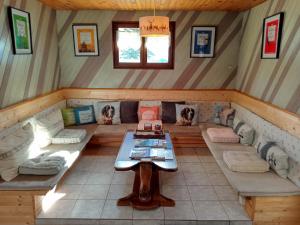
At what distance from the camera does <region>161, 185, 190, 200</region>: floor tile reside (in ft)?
10.0

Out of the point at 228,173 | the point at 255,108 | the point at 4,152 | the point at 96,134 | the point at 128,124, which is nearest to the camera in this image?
the point at 4,152

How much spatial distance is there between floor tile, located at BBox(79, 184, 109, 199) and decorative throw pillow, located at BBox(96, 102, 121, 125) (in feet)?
5.45

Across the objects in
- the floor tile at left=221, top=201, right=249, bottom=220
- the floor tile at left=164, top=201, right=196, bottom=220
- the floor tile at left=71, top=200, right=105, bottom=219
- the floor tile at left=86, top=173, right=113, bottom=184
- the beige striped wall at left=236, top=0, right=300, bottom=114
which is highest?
the beige striped wall at left=236, top=0, right=300, bottom=114

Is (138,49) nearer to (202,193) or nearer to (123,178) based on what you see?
(123,178)

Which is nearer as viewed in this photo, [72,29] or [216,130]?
[216,130]

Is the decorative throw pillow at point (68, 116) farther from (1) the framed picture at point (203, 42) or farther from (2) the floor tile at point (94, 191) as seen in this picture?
(1) the framed picture at point (203, 42)

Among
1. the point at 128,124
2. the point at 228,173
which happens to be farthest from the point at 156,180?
the point at 128,124

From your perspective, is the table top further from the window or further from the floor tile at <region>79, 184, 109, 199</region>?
the window

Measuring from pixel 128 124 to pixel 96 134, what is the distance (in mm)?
635

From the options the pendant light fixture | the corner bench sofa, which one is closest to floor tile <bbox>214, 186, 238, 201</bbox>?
the corner bench sofa

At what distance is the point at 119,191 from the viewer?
317 cm

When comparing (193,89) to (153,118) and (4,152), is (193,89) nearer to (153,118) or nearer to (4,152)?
(153,118)

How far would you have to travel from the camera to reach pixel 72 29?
4855 mm

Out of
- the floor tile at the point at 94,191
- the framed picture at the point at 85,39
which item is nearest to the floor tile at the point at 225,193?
the floor tile at the point at 94,191
